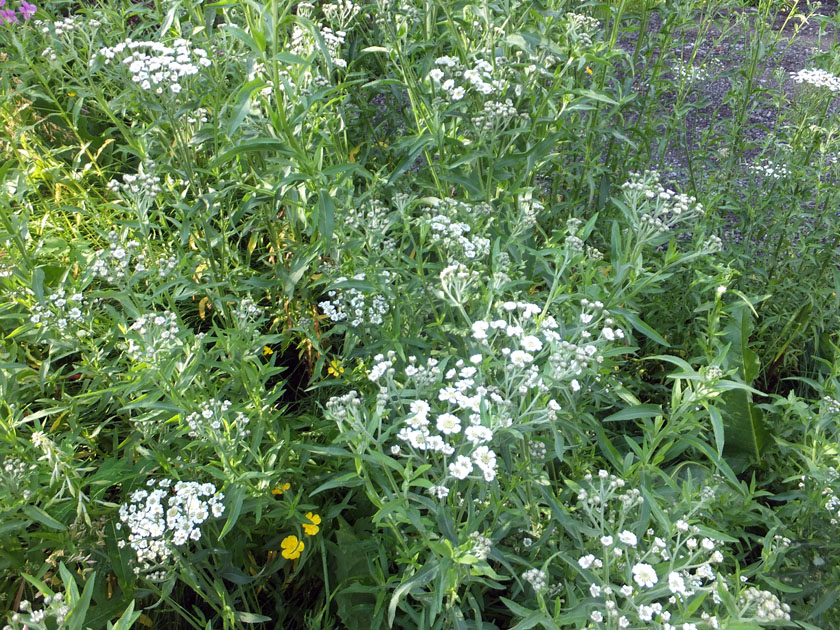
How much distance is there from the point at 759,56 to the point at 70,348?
13.7ft

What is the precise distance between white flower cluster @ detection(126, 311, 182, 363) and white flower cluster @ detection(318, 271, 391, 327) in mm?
613

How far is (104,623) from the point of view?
2.68 m

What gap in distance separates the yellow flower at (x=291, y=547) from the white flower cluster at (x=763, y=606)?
164cm

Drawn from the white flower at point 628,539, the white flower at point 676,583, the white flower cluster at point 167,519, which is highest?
the white flower at point 676,583

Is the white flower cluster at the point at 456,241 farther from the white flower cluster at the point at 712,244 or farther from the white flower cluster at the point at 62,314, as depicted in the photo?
the white flower cluster at the point at 62,314

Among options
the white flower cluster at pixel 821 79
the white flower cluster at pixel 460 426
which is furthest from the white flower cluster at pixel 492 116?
the white flower cluster at pixel 821 79

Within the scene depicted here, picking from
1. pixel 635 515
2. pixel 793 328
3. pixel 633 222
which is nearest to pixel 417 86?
pixel 633 222

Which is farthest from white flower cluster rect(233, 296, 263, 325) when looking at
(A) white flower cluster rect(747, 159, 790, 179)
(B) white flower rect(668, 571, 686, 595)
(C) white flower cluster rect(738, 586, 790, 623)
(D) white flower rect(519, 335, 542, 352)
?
(A) white flower cluster rect(747, 159, 790, 179)

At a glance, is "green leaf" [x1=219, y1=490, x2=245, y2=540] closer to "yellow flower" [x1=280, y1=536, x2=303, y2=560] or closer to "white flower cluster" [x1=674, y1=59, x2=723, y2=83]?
"yellow flower" [x1=280, y1=536, x2=303, y2=560]

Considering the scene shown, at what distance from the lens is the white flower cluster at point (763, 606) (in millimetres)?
1819

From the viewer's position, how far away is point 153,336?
7.70 feet

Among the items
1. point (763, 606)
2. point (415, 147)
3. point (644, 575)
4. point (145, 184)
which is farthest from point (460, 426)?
point (145, 184)

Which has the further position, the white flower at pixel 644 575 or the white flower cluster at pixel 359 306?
the white flower cluster at pixel 359 306

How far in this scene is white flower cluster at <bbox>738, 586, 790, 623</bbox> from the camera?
182cm
